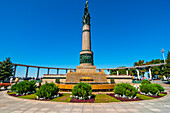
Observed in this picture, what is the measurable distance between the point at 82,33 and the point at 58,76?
17.0 meters

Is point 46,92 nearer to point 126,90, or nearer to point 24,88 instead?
point 24,88

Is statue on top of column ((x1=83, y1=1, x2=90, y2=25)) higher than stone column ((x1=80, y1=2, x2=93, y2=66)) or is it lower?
higher

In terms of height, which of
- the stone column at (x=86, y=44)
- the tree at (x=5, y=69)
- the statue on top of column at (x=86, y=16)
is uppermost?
the statue on top of column at (x=86, y=16)

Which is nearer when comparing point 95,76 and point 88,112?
point 88,112

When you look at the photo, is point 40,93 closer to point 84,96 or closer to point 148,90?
point 84,96

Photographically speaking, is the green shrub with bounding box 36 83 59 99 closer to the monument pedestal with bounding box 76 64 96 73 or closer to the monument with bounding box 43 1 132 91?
the monument with bounding box 43 1 132 91

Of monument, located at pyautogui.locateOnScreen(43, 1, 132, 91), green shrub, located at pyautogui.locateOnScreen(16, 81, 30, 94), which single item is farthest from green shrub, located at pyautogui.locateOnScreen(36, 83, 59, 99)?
monument, located at pyautogui.locateOnScreen(43, 1, 132, 91)

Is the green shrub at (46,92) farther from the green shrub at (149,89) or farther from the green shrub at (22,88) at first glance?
the green shrub at (149,89)

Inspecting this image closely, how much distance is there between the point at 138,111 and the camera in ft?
24.2

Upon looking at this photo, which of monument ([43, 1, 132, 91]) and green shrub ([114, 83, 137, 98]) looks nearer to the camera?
green shrub ([114, 83, 137, 98])

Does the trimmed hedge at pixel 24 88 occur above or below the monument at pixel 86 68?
below

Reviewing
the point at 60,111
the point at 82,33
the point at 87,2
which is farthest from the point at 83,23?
the point at 60,111

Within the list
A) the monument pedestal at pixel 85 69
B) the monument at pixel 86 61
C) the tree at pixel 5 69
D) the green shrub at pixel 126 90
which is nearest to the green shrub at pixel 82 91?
the green shrub at pixel 126 90

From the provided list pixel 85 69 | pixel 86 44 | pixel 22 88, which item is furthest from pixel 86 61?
pixel 22 88
